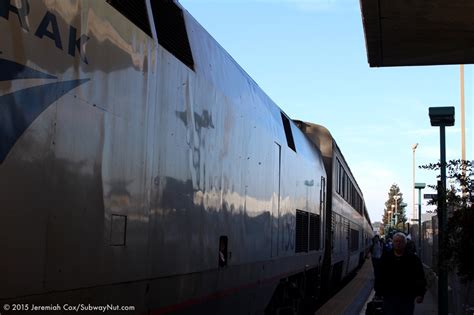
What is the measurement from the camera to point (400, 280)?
657cm

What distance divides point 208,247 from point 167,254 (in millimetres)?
924

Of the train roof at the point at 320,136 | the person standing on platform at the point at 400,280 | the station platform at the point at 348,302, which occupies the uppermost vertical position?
the train roof at the point at 320,136

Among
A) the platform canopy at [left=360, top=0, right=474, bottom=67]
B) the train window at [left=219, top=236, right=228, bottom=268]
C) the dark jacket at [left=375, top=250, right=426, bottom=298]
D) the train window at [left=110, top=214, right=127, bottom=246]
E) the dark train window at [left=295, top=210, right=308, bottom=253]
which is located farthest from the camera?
the dark train window at [left=295, top=210, right=308, bottom=253]

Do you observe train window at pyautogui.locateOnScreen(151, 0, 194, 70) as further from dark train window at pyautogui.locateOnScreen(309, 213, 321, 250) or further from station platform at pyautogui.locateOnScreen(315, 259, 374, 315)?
station platform at pyautogui.locateOnScreen(315, 259, 374, 315)

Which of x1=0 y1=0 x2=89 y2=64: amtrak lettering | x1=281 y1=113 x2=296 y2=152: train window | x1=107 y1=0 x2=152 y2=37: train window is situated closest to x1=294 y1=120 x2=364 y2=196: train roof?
x1=281 y1=113 x2=296 y2=152: train window

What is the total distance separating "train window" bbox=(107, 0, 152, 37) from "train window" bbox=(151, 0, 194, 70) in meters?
0.19

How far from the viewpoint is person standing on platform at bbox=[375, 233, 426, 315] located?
21.5 ft

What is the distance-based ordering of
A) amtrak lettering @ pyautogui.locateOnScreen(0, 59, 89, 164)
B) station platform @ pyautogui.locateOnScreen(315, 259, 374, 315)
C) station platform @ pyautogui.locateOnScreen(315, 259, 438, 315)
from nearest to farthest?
amtrak lettering @ pyautogui.locateOnScreen(0, 59, 89, 164) → station platform @ pyautogui.locateOnScreen(315, 259, 438, 315) → station platform @ pyautogui.locateOnScreen(315, 259, 374, 315)

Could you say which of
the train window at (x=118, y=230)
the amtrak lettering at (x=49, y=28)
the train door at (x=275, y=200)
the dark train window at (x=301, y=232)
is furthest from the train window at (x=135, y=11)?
the dark train window at (x=301, y=232)

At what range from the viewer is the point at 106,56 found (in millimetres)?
3047

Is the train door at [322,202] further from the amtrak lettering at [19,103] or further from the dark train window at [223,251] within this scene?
the amtrak lettering at [19,103]

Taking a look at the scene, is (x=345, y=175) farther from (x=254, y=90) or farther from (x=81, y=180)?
(x=81, y=180)

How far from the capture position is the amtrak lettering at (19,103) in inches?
86.9

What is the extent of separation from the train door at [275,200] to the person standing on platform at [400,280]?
Answer: 1.39 metres
